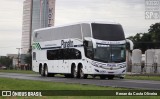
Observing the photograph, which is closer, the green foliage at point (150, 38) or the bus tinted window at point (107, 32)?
the bus tinted window at point (107, 32)

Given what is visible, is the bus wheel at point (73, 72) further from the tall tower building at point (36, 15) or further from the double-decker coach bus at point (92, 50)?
the tall tower building at point (36, 15)

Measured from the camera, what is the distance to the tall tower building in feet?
257

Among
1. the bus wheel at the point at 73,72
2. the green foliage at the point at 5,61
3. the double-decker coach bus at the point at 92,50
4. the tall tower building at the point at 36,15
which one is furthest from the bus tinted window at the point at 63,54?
the green foliage at the point at 5,61

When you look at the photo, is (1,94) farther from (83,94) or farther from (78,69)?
(78,69)

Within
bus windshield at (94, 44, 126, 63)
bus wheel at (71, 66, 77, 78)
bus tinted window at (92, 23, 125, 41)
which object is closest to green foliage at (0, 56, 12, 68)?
bus wheel at (71, 66, 77, 78)

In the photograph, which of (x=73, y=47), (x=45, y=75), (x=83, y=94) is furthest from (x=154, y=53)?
(x=83, y=94)

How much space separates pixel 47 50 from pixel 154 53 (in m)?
38.1

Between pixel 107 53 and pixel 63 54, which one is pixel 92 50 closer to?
pixel 107 53

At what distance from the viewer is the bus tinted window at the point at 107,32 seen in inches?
1241

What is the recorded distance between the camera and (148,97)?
13.7 metres

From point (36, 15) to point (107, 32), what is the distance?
69655 millimetres

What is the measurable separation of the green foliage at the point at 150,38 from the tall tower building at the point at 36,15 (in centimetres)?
3234

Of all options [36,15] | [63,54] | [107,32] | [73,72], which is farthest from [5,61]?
[107,32]

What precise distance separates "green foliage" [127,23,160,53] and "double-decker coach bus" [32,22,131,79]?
86.0 m
